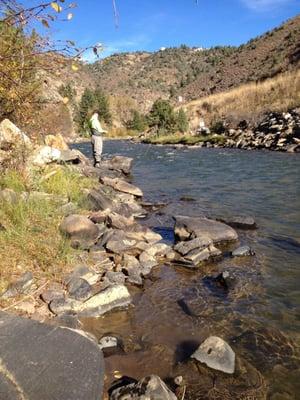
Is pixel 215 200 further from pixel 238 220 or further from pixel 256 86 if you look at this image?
pixel 256 86

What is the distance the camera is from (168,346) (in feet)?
Result: 14.7

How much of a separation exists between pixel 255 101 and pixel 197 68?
80.0m

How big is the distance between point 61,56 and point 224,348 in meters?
3.20

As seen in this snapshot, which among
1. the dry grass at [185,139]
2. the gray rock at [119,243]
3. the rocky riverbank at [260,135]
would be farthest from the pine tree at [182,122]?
the gray rock at [119,243]

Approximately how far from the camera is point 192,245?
7359 mm

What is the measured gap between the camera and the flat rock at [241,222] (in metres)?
8.88

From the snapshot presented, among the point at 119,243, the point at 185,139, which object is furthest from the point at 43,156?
the point at 185,139

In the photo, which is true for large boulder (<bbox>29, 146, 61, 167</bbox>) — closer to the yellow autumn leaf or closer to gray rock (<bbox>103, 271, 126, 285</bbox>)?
gray rock (<bbox>103, 271, 126, 285</bbox>)

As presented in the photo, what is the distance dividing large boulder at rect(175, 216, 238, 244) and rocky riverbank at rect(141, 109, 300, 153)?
15.6 m

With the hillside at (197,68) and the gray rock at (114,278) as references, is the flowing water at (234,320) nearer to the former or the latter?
the gray rock at (114,278)

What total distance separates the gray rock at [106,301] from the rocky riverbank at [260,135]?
1902 cm

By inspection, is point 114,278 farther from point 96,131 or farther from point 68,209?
point 96,131

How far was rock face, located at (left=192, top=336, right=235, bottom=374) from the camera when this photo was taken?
403cm

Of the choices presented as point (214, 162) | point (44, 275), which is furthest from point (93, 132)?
point (44, 275)
